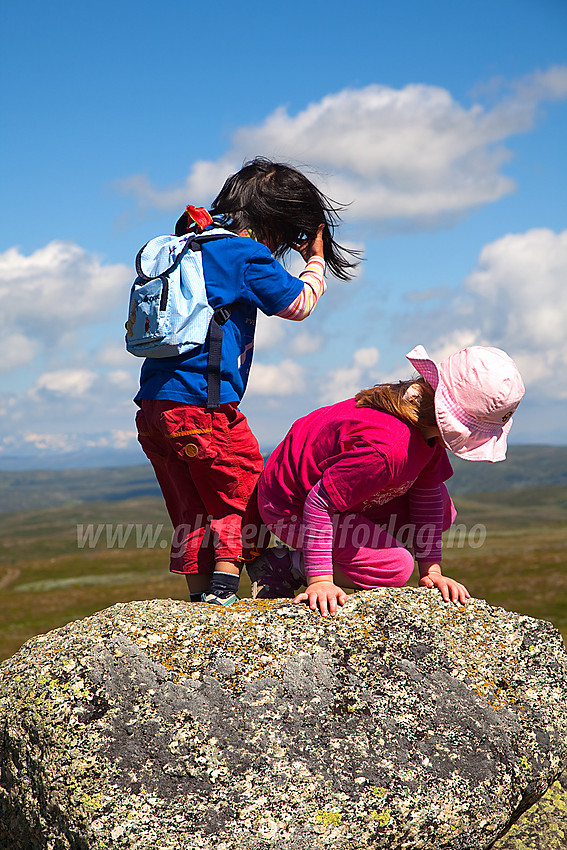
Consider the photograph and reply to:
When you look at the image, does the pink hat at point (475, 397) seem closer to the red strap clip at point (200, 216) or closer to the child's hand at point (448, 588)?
the child's hand at point (448, 588)

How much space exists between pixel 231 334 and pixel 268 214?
1.53 m

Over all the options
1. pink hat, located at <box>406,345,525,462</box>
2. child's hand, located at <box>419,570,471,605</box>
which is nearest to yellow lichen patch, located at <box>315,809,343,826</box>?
child's hand, located at <box>419,570,471,605</box>

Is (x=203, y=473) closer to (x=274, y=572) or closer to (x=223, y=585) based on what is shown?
(x=223, y=585)

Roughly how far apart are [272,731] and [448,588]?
8.36ft

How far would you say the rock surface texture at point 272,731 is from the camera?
16.6 feet

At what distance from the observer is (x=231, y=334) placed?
7.33 meters

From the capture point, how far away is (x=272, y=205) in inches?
311

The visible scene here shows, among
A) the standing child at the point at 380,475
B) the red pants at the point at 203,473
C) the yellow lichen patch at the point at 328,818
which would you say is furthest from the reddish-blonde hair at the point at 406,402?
the yellow lichen patch at the point at 328,818

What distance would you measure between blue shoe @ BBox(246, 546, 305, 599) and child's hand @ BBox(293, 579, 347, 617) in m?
1.10

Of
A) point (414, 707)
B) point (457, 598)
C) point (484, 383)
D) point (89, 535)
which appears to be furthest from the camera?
point (89, 535)

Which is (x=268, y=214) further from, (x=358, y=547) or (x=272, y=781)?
(x=272, y=781)

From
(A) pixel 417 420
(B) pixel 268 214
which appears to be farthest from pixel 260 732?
(B) pixel 268 214

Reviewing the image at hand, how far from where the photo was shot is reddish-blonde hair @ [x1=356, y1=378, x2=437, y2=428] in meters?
6.89

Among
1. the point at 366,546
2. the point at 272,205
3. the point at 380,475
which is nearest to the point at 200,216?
the point at 272,205
